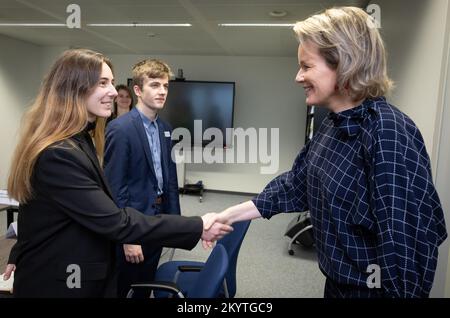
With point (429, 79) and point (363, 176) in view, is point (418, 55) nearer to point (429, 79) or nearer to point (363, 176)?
point (429, 79)

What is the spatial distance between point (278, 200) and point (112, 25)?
3807 millimetres

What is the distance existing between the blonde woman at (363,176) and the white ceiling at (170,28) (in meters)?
2.48

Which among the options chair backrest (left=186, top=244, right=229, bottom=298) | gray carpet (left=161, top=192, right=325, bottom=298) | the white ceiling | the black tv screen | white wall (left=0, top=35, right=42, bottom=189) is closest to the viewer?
chair backrest (left=186, top=244, right=229, bottom=298)

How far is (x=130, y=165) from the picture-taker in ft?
5.94

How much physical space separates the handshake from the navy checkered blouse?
0.50 metres

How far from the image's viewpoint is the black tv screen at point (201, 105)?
549 cm

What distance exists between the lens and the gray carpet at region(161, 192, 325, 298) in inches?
105

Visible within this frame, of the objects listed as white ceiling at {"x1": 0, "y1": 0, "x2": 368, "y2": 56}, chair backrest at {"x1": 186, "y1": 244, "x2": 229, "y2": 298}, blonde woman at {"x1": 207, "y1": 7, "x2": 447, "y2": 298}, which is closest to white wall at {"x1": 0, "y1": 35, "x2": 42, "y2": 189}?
white ceiling at {"x1": 0, "y1": 0, "x2": 368, "y2": 56}

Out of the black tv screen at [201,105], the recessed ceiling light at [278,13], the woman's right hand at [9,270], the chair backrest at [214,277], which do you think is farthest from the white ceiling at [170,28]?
the woman's right hand at [9,270]

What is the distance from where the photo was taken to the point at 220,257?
126 centimetres

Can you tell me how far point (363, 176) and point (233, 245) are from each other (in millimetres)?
986

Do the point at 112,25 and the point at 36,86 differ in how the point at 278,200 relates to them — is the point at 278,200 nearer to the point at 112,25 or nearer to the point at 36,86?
the point at 112,25

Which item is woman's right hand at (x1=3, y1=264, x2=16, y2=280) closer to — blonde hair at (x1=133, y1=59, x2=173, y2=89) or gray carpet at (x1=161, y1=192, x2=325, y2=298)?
blonde hair at (x1=133, y1=59, x2=173, y2=89)

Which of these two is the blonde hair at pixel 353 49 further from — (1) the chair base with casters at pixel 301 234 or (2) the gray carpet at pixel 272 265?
(1) the chair base with casters at pixel 301 234
